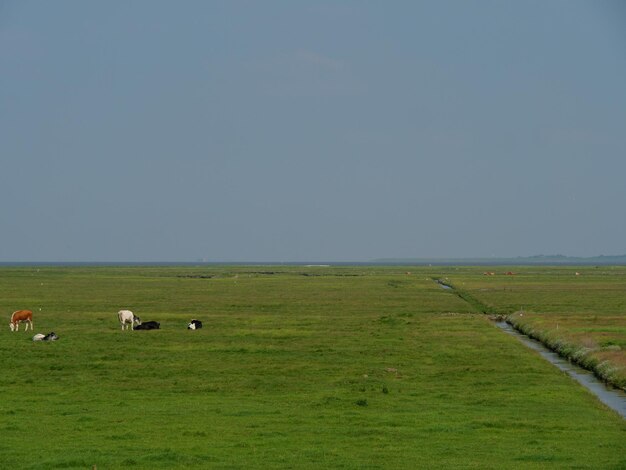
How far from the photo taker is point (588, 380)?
1051 inches

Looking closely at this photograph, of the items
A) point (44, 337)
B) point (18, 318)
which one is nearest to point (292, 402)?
→ point (44, 337)

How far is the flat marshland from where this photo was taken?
1565 centimetres

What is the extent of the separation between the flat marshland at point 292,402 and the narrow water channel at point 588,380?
23.1 inches

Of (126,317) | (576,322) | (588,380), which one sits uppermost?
(126,317)

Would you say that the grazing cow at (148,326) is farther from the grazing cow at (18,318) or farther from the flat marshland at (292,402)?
the grazing cow at (18,318)

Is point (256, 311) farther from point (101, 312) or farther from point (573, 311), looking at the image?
point (573, 311)

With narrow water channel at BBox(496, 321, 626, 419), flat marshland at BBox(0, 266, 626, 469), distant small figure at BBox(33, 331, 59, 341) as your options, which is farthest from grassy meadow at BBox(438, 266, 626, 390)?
distant small figure at BBox(33, 331, 59, 341)

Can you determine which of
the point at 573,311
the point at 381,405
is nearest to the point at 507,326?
the point at 573,311

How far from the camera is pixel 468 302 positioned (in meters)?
70.0

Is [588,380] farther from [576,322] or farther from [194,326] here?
[576,322]

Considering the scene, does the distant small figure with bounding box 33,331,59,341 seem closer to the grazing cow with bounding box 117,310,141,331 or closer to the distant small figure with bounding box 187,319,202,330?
the grazing cow with bounding box 117,310,141,331

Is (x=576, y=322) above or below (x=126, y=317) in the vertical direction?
below

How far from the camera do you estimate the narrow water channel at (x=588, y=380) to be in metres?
22.3

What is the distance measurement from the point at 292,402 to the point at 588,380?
33.9 ft
